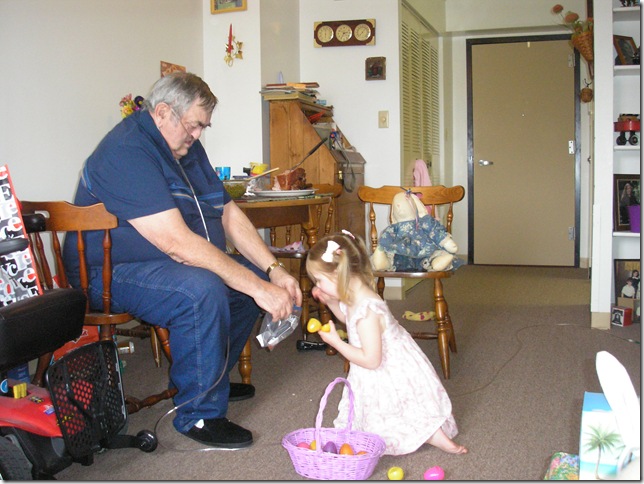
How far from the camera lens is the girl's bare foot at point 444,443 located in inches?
76.0

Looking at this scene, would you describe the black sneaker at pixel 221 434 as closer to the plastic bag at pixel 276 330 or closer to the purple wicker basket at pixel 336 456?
the purple wicker basket at pixel 336 456

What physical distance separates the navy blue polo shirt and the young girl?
0.46 meters

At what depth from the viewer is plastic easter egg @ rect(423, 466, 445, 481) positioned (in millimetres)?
1747

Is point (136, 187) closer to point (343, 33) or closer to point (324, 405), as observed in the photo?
point (324, 405)

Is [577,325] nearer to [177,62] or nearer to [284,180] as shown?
[284,180]

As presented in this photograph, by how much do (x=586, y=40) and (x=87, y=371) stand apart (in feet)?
12.2

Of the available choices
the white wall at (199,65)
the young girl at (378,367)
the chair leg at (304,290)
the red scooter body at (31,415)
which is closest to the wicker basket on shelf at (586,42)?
the white wall at (199,65)

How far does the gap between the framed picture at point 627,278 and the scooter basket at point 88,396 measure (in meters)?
2.87

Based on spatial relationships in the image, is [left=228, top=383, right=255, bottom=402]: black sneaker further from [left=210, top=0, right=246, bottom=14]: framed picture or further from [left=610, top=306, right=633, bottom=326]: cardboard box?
[left=210, top=0, right=246, bottom=14]: framed picture

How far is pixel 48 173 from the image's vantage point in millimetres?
Result: 2873

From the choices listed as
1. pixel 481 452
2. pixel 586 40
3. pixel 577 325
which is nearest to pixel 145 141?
pixel 481 452

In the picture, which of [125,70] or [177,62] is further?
[177,62]

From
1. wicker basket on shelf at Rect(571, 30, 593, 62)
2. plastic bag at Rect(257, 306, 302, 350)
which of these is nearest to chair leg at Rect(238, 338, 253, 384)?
plastic bag at Rect(257, 306, 302, 350)

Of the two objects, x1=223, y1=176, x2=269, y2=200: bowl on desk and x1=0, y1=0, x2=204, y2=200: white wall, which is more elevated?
x1=0, y1=0, x2=204, y2=200: white wall
